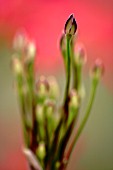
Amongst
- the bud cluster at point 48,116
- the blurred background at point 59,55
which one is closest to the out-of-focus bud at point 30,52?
the bud cluster at point 48,116

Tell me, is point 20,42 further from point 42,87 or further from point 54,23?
point 54,23

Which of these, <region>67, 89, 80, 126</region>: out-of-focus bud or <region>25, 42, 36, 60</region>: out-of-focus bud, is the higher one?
<region>25, 42, 36, 60</region>: out-of-focus bud

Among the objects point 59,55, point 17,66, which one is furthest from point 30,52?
point 59,55

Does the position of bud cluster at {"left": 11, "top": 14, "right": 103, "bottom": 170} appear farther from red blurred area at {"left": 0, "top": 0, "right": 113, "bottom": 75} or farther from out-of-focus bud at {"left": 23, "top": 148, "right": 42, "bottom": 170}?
red blurred area at {"left": 0, "top": 0, "right": 113, "bottom": 75}

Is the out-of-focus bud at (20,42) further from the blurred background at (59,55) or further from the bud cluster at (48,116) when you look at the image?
the blurred background at (59,55)

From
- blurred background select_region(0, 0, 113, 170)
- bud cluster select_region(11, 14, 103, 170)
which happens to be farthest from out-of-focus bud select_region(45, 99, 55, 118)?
blurred background select_region(0, 0, 113, 170)

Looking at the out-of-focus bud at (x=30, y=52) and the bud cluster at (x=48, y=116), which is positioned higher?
the out-of-focus bud at (x=30, y=52)

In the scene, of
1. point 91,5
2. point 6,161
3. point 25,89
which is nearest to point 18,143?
point 6,161
